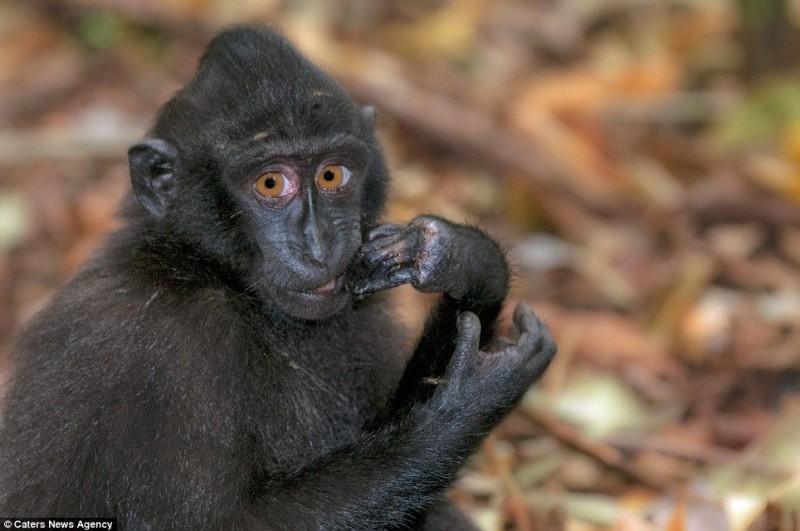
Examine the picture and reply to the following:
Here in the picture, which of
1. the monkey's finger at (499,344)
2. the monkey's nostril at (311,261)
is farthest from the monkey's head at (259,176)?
the monkey's finger at (499,344)

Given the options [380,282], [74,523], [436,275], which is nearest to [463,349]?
[436,275]

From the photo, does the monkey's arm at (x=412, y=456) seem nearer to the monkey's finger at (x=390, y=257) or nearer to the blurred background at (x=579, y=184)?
the monkey's finger at (x=390, y=257)

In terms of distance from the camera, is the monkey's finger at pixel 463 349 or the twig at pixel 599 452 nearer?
the monkey's finger at pixel 463 349

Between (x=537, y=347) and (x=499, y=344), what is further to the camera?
(x=499, y=344)

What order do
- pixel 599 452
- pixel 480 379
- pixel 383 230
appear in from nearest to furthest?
pixel 480 379, pixel 383 230, pixel 599 452

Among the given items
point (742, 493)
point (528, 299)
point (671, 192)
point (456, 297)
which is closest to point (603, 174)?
point (671, 192)

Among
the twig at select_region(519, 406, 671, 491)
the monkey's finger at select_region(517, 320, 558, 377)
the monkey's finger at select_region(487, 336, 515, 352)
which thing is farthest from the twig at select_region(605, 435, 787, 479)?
the monkey's finger at select_region(517, 320, 558, 377)

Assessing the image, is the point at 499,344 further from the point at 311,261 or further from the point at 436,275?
the point at 311,261
